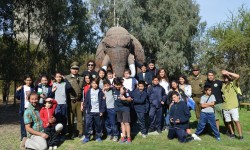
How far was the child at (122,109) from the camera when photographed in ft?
25.2

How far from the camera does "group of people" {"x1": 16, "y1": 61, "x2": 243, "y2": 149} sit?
7.30 meters

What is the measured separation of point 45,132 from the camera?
715cm

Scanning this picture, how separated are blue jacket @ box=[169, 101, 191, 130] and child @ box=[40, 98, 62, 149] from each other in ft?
Result: 9.26

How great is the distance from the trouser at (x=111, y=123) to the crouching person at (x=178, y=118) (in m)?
1.35

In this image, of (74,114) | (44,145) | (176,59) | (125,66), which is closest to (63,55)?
(176,59)

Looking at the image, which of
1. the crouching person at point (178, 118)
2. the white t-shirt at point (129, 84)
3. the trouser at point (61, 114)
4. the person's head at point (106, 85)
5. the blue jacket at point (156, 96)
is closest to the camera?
the trouser at point (61, 114)

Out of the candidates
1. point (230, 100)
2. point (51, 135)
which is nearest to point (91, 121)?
point (51, 135)

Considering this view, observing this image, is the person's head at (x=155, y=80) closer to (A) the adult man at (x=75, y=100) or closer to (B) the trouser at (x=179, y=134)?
(B) the trouser at (x=179, y=134)

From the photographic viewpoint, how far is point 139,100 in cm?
812

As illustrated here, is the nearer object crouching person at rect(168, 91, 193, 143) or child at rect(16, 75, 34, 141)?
child at rect(16, 75, 34, 141)

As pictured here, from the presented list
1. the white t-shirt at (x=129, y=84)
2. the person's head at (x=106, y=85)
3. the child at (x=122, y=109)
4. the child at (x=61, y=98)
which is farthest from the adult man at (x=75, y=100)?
the white t-shirt at (x=129, y=84)

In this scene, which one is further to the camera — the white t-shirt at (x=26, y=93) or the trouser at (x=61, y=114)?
the trouser at (x=61, y=114)

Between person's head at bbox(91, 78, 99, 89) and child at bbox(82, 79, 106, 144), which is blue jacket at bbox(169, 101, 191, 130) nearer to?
child at bbox(82, 79, 106, 144)

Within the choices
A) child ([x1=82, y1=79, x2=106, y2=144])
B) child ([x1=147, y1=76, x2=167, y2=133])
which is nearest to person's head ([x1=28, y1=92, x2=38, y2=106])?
child ([x1=82, y1=79, x2=106, y2=144])
